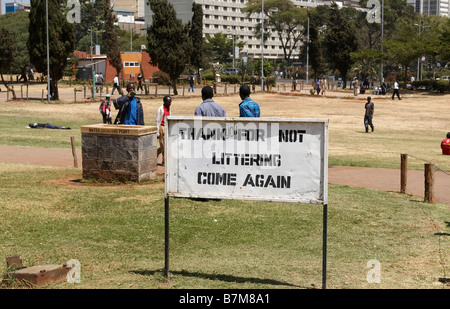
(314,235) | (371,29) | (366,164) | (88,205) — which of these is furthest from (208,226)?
(371,29)

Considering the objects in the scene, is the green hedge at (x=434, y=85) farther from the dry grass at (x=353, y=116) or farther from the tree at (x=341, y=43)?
the tree at (x=341, y=43)

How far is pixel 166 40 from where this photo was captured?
49906 millimetres

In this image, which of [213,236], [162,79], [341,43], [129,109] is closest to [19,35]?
[162,79]

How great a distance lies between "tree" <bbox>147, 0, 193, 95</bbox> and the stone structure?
1478 inches

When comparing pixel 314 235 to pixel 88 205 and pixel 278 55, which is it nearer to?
pixel 88 205

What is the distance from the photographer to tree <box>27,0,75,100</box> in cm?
4269

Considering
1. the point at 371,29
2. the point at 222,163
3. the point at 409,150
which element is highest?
the point at 371,29

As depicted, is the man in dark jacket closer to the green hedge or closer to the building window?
the green hedge

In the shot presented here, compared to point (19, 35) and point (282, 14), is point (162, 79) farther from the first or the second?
point (282, 14)

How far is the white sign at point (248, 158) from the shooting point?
6.09 m

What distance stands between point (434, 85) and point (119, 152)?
53715mm

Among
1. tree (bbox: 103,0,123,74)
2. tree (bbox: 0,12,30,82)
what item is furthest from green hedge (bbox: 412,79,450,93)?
tree (bbox: 0,12,30,82)

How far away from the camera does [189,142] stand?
6.34 meters

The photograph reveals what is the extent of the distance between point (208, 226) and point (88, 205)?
2.28 metres
